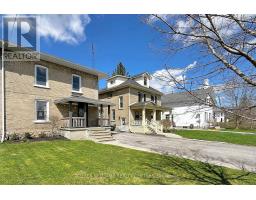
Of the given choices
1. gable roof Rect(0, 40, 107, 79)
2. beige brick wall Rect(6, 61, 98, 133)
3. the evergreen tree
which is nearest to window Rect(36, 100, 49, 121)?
beige brick wall Rect(6, 61, 98, 133)

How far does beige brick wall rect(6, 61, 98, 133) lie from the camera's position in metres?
13.1

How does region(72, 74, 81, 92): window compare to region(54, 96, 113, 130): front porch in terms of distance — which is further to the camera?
region(72, 74, 81, 92): window

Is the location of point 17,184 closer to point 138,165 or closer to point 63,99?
point 138,165

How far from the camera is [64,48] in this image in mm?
16406

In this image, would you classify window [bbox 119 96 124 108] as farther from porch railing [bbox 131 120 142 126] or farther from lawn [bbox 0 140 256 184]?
lawn [bbox 0 140 256 184]

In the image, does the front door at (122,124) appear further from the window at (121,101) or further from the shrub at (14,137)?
the shrub at (14,137)

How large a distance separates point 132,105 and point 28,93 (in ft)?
46.0

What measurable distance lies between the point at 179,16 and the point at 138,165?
5436 millimetres

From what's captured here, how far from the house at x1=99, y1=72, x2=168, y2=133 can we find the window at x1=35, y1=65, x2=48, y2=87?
11.1m

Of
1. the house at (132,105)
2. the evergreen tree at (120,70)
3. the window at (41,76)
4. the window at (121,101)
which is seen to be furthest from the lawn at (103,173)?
the evergreen tree at (120,70)

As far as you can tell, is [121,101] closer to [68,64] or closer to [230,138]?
[68,64]

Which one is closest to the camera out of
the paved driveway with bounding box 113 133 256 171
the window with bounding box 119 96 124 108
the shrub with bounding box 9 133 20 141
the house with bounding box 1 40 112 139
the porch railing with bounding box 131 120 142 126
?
the paved driveway with bounding box 113 133 256 171

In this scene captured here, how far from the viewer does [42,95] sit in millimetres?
15086
